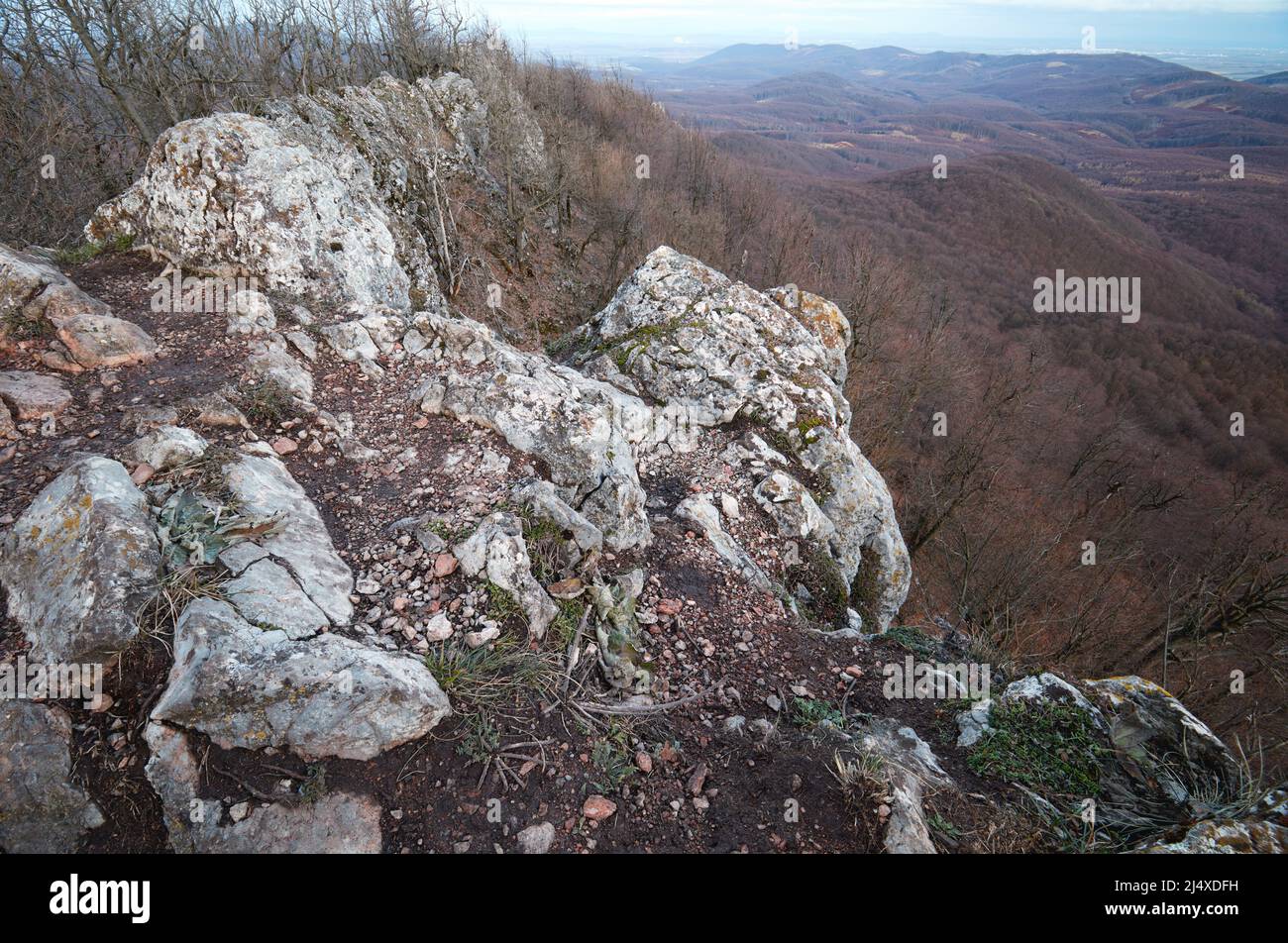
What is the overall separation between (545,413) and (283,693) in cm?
375

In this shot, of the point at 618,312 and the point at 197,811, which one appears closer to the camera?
the point at 197,811

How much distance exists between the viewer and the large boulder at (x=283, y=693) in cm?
304

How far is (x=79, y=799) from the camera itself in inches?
110

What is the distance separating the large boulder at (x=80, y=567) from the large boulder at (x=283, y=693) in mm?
377

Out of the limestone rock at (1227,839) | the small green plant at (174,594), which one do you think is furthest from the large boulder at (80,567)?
the limestone rock at (1227,839)

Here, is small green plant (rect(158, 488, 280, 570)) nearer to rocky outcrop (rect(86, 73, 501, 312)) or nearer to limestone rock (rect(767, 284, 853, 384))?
rocky outcrop (rect(86, 73, 501, 312))

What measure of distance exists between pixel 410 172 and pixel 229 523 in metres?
12.5

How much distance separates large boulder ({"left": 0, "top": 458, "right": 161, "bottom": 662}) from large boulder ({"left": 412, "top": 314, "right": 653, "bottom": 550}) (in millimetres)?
2974

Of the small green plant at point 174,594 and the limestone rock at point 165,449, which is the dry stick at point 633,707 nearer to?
the small green plant at point 174,594

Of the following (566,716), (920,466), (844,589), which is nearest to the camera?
(566,716)

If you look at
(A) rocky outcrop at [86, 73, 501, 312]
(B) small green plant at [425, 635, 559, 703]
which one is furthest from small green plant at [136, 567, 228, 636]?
(A) rocky outcrop at [86, 73, 501, 312]

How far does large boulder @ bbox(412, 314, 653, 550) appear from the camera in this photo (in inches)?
230
